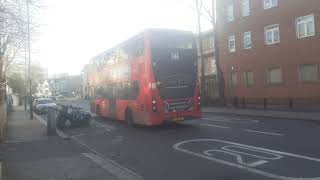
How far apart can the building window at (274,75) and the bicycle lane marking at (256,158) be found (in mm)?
21575

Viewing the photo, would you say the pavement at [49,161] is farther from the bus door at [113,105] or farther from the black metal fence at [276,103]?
the black metal fence at [276,103]

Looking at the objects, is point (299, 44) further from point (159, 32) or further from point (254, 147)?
point (254, 147)

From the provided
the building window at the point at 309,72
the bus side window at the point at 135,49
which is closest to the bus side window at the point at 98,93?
the bus side window at the point at 135,49

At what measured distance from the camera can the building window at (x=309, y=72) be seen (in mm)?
31253

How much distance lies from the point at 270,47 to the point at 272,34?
3.25 ft

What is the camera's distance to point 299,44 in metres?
32.8

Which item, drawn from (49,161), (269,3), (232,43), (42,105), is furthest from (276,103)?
(49,161)

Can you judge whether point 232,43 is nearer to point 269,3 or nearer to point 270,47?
point 270,47

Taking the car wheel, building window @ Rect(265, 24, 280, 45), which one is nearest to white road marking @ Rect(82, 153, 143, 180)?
the car wheel

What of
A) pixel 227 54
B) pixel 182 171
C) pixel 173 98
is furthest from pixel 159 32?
pixel 227 54

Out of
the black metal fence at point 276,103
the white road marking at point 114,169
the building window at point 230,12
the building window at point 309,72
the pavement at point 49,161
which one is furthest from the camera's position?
the building window at point 230,12

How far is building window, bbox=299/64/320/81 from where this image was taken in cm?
3125

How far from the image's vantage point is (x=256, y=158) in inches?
444

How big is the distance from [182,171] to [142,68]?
377 inches
